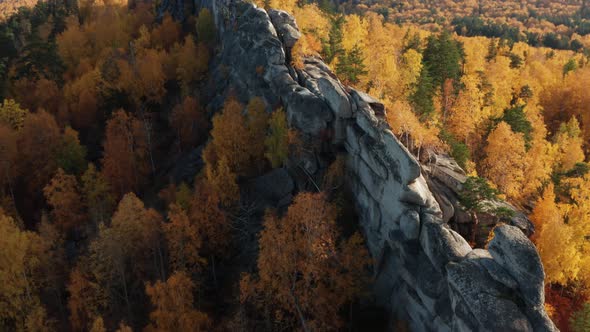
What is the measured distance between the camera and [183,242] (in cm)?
3919

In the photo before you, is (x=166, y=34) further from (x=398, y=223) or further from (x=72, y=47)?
(x=398, y=223)

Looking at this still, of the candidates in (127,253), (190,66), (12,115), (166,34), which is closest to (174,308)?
(127,253)

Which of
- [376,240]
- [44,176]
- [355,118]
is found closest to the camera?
[376,240]

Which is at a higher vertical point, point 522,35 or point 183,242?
point 183,242

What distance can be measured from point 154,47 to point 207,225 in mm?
54222

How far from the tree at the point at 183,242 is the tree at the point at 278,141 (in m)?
10.3

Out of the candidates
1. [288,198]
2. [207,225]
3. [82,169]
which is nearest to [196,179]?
[207,225]

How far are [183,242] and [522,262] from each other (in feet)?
91.6

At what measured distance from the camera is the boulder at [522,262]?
71.5 ft

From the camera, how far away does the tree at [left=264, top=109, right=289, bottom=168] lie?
42.2m

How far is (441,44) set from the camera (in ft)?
215

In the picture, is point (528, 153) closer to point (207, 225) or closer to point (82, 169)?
point (207, 225)

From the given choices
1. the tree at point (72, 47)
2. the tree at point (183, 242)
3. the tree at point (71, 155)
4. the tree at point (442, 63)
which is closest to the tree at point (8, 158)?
the tree at point (71, 155)

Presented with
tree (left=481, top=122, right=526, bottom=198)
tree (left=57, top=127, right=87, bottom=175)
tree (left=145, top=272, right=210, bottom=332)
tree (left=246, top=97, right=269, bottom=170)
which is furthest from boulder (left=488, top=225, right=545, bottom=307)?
tree (left=57, top=127, right=87, bottom=175)
